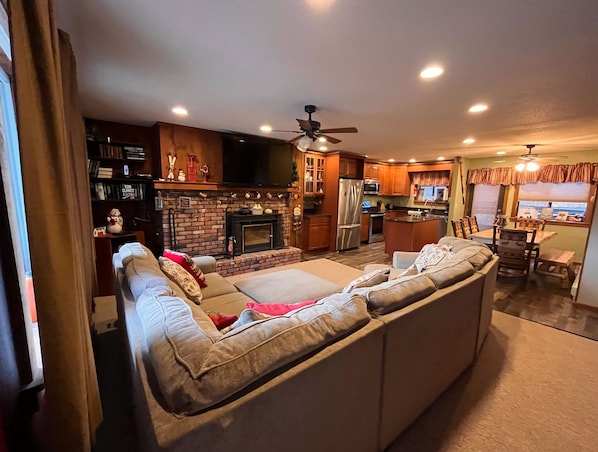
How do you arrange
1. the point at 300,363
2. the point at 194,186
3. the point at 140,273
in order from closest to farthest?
1. the point at 300,363
2. the point at 140,273
3. the point at 194,186

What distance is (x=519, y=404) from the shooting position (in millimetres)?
1798

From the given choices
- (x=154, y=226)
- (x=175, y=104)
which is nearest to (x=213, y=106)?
(x=175, y=104)

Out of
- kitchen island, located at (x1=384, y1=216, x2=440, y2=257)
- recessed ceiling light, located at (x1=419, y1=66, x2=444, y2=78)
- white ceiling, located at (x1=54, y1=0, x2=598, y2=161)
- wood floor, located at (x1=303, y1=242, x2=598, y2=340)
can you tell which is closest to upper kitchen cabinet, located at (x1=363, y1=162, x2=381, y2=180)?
kitchen island, located at (x1=384, y1=216, x2=440, y2=257)

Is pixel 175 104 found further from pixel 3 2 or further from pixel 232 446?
pixel 232 446

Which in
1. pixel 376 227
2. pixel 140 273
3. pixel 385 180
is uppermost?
pixel 385 180

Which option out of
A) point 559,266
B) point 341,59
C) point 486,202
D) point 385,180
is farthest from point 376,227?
point 341,59

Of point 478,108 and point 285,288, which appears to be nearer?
point 285,288

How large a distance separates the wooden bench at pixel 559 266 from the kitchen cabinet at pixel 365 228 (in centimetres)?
353

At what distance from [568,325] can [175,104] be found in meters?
4.93

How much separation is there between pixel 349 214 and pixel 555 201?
14.4ft

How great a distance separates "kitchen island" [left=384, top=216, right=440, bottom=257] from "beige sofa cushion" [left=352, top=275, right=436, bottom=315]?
385 centimetres

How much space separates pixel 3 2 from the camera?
1234 mm

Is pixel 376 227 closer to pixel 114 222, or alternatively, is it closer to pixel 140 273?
pixel 114 222

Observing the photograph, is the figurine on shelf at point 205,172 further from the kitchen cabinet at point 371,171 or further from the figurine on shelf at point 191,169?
the kitchen cabinet at point 371,171
